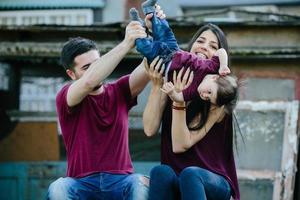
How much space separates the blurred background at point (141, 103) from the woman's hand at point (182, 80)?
2.98 m

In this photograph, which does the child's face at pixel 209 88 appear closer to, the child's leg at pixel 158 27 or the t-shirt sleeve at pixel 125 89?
the child's leg at pixel 158 27

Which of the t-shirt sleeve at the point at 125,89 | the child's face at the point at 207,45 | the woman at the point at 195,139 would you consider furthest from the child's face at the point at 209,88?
the t-shirt sleeve at the point at 125,89

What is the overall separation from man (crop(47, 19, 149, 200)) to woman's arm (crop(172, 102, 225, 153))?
303 millimetres

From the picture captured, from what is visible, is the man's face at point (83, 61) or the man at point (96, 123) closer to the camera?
the man at point (96, 123)

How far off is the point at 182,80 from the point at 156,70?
156 mm

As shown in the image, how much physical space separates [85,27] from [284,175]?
2.45 metres

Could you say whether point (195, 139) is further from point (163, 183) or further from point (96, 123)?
point (96, 123)

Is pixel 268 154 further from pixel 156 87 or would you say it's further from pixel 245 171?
pixel 156 87

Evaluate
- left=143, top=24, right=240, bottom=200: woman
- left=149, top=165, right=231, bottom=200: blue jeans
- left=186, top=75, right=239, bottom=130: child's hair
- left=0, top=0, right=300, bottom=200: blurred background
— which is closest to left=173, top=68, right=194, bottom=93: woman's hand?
left=143, top=24, right=240, bottom=200: woman

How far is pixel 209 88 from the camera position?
3.20 meters

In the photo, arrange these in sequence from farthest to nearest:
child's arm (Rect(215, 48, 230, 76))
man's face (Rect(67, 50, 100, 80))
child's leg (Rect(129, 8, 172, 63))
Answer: man's face (Rect(67, 50, 100, 80)), child's leg (Rect(129, 8, 172, 63)), child's arm (Rect(215, 48, 230, 76))

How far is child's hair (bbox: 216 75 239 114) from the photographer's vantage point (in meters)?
3.19

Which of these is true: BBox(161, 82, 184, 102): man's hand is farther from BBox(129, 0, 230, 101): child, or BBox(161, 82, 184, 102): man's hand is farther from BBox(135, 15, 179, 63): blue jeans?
BBox(135, 15, 179, 63): blue jeans

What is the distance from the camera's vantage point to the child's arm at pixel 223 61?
318 cm
